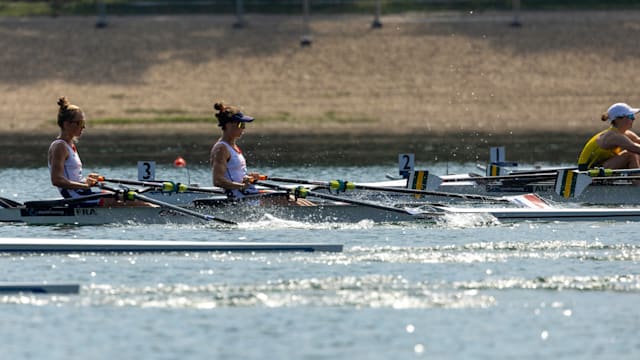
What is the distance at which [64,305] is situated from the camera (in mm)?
13562

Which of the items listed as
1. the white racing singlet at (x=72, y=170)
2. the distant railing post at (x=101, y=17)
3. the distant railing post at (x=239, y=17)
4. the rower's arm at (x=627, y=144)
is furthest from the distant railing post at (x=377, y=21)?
the white racing singlet at (x=72, y=170)

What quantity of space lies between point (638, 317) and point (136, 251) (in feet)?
18.5

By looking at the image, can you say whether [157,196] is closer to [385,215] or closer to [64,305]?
[385,215]

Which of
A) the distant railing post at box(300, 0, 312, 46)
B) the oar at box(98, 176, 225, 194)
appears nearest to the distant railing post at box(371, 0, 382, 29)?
the distant railing post at box(300, 0, 312, 46)

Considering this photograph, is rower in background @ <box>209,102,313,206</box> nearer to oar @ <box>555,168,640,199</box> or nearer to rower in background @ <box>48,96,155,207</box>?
rower in background @ <box>48,96,155,207</box>

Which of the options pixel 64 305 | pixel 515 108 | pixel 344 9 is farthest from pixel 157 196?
pixel 344 9

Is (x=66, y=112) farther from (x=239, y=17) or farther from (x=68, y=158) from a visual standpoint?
(x=239, y=17)

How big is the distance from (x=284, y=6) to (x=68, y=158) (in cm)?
3551

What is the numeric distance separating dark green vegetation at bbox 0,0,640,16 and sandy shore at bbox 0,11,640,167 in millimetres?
1420

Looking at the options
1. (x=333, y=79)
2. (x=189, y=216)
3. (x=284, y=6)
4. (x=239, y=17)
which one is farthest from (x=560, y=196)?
(x=284, y=6)

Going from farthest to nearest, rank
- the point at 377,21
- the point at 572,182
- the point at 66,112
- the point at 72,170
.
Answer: the point at 377,21
the point at 572,182
the point at 72,170
the point at 66,112

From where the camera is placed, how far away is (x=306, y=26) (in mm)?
49156

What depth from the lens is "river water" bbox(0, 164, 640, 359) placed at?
11969mm

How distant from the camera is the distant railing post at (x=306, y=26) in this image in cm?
4716
